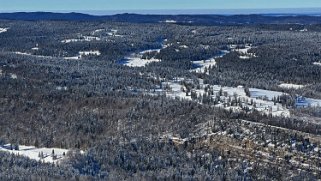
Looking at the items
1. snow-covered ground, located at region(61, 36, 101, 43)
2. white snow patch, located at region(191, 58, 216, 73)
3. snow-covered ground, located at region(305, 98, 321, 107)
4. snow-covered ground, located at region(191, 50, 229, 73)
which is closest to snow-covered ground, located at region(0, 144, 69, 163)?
snow-covered ground, located at region(305, 98, 321, 107)

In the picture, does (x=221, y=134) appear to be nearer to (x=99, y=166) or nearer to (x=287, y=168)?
(x=287, y=168)

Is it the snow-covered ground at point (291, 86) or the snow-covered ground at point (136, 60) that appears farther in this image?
the snow-covered ground at point (136, 60)

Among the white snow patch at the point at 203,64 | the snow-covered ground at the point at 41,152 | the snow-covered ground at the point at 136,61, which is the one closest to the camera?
the snow-covered ground at the point at 41,152

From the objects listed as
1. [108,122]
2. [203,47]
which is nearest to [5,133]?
[108,122]

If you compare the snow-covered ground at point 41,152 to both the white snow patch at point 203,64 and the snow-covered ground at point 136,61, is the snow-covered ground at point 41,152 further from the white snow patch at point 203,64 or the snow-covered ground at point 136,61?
the snow-covered ground at point 136,61

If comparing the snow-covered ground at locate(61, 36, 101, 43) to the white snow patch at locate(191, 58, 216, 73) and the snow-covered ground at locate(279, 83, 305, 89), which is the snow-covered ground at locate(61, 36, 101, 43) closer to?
the white snow patch at locate(191, 58, 216, 73)

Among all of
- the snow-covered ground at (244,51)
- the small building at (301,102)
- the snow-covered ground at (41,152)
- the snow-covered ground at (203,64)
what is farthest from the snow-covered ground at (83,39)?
the snow-covered ground at (41,152)

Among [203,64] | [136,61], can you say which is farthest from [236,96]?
[136,61]

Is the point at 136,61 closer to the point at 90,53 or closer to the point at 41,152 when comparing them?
the point at 90,53
